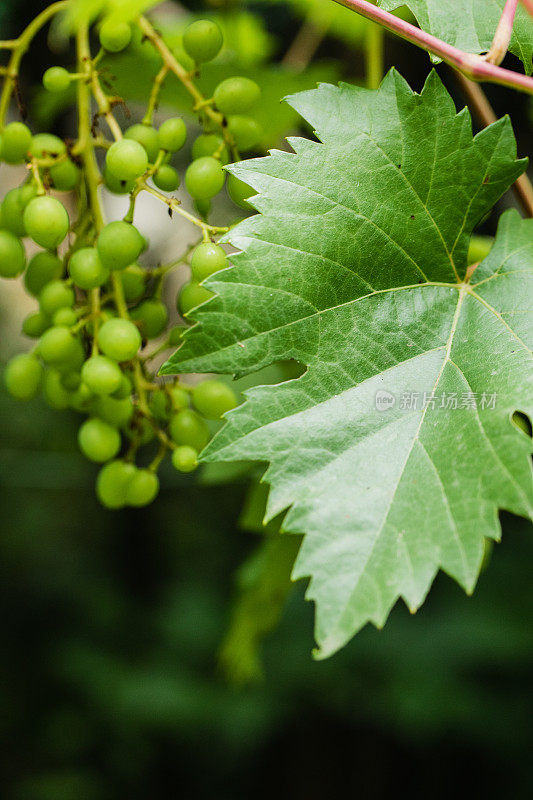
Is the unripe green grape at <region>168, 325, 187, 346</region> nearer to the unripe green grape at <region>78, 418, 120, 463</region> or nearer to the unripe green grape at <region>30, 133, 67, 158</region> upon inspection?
the unripe green grape at <region>78, 418, 120, 463</region>

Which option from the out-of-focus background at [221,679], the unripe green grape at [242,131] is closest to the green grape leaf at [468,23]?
the unripe green grape at [242,131]

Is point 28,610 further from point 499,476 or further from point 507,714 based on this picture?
point 499,476

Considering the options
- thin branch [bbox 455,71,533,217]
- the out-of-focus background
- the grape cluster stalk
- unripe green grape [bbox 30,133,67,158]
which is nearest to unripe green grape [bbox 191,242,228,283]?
the grape cluster stalk

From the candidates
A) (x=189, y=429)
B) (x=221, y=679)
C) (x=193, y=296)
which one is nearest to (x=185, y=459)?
(x=189, y=429)

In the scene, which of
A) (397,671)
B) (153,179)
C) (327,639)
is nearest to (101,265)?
(153,179)

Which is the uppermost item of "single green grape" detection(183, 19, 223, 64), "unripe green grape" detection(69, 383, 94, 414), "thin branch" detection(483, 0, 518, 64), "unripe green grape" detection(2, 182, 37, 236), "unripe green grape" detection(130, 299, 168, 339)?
"thin branch" detection(483, 0, 518, 64)
